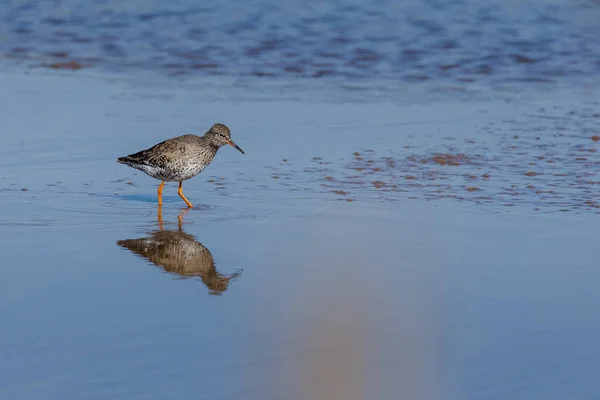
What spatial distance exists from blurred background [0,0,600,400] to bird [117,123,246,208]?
0.66 ft

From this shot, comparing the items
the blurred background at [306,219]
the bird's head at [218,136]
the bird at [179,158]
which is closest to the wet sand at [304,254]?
the blurred background at [306,219]

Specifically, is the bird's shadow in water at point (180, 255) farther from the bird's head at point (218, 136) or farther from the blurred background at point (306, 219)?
the bird's head at point (218, 136)

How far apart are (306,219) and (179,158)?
4.53ft

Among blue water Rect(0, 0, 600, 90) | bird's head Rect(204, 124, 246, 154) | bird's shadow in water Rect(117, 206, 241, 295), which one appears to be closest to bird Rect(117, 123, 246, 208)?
bird's head Rect(204, 124, 246, 154)

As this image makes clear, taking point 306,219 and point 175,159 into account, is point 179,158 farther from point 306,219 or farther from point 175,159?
point 306,219

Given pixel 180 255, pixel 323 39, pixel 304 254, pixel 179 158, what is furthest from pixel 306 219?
pixel 323 39

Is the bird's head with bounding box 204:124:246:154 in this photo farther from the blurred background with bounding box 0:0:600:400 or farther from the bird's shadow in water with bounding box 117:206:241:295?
the bird's shadow in water with bounding box 117:206:241:295

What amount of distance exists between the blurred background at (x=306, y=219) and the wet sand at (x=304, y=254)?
0.02 m

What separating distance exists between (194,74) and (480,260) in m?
7.55

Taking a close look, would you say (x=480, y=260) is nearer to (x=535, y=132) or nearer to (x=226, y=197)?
(x=226, y=197)

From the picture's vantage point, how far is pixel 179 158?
28.3ft

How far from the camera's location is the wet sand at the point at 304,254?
4.84m

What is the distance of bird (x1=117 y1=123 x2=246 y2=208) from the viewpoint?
8617 mm

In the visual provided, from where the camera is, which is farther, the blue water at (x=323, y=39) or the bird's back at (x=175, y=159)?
the blue water at (x=323, y=39)
